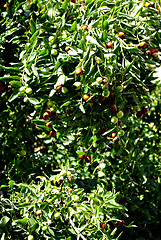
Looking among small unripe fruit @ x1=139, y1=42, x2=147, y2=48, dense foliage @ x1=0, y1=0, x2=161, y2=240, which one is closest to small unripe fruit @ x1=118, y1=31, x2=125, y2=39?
dense foliage @ x1=0, y1=0, x2=161, y2=240

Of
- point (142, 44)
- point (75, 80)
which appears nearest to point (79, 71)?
point (75, 80)

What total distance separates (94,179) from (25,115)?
756mm

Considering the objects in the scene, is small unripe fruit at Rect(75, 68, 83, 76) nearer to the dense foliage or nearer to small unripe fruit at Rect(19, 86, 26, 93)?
the dense foliage

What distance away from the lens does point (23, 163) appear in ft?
5.16

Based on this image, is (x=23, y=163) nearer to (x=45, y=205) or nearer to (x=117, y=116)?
(x=45, y=205)

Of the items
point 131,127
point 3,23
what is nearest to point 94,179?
point 131,127

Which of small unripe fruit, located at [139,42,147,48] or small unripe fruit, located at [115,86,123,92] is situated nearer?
small unripe fruit, located at [115,86,123,92]

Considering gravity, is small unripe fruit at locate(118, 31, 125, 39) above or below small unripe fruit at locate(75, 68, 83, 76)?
above

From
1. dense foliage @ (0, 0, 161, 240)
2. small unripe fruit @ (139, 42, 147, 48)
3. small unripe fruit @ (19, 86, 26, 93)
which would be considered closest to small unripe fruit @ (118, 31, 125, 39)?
dense foliage @ (0, 0, 161, 240)

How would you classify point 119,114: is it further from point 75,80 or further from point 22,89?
point 22,89

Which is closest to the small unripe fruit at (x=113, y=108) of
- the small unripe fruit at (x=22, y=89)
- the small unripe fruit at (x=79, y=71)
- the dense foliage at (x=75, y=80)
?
the dense foliage at (x=75, y=80)

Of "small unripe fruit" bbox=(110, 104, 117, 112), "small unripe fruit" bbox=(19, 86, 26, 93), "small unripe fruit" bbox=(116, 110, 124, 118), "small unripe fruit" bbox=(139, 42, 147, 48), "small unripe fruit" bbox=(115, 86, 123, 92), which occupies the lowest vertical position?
"small unripe fruit" bbox=(116, 110, 124, 118)

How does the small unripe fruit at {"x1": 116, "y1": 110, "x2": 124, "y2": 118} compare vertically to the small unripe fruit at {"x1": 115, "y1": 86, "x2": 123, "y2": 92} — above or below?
below

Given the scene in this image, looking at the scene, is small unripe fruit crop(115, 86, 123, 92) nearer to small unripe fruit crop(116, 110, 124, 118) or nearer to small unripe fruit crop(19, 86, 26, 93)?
small unripe fruit crop(116, 110, 124, 118)
